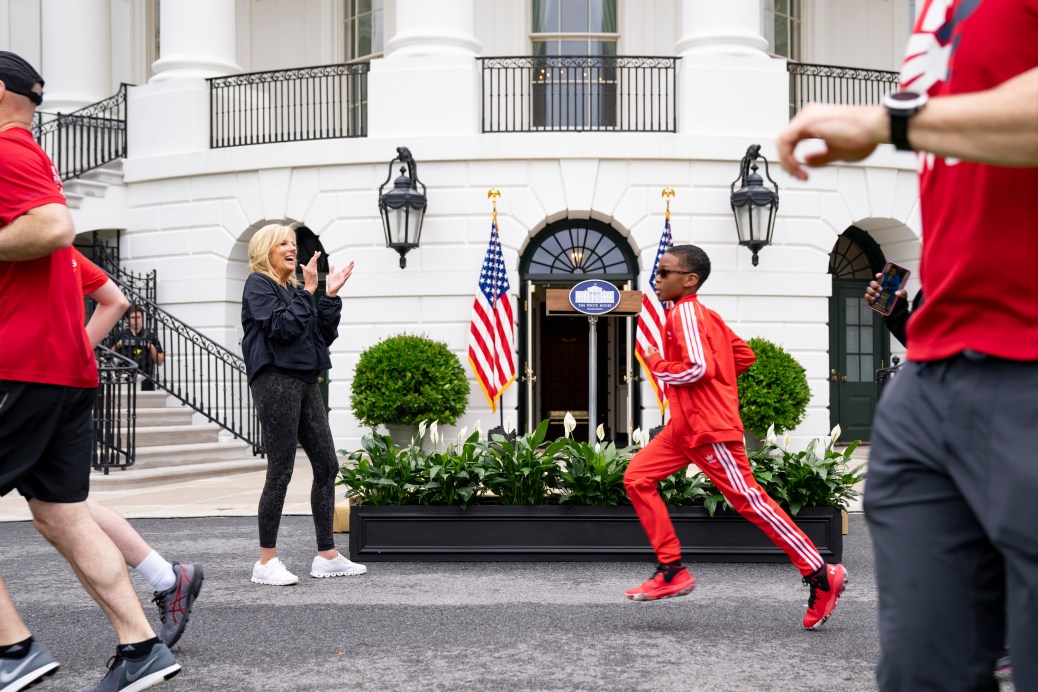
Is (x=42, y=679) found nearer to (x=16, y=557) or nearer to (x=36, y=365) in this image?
(x=36, y=365)

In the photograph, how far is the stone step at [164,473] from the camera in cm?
1223

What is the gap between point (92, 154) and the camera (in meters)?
19.1

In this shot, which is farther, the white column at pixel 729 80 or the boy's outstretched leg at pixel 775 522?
the white column at pixel 729 80

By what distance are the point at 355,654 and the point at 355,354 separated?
1173cm

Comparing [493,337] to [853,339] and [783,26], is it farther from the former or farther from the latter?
[783,26]

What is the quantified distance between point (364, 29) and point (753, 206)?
8.11 metres

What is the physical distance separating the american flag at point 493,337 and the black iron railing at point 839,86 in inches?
235

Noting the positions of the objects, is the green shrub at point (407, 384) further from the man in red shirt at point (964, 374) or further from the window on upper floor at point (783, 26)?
the man in red shirt at point (964, 374)

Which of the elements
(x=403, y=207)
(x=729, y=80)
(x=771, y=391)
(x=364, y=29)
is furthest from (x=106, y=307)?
(x=364, y=29)

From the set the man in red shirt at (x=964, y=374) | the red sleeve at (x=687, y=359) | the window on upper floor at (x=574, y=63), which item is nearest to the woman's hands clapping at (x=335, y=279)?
the red sleeve at (x=687, y=359)

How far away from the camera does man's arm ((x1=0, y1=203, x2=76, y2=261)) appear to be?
3.62 meters

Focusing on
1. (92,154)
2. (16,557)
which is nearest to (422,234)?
(92,154)

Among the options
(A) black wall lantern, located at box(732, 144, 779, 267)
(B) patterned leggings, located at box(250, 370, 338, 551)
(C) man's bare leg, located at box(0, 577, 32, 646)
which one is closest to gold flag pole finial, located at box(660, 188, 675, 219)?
(A) black wall lantern, located at box(732, 144, 779, 267)

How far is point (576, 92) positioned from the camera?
16547 millimetres
